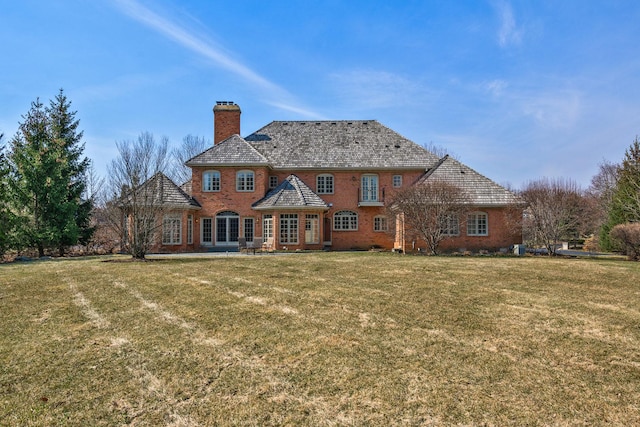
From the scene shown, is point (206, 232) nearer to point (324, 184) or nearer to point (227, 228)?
point (227, 228)

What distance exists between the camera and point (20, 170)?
2300 cm

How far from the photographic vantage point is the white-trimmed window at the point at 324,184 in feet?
93.4

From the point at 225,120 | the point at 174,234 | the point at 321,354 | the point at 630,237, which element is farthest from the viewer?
the point at 225,120

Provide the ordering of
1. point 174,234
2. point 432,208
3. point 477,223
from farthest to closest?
point 174,234 → point 477,223 → point 432,208

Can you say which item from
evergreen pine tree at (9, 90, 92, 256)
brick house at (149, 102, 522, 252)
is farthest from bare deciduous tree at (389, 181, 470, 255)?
evergreen pine tree at (9, 90, 92, 256)

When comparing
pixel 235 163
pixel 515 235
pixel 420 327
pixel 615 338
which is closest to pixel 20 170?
pixel 235 163

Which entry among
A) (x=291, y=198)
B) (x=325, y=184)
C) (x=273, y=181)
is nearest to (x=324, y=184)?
(x=325, y=184)

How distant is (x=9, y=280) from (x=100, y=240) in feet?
56.8

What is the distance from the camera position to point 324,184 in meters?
28.5

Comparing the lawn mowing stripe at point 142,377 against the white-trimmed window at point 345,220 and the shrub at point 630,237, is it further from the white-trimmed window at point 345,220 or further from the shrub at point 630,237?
the shrub at point 630,237

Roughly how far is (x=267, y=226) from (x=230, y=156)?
18.7 feet

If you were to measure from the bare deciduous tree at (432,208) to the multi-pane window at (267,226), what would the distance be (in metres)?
9.09

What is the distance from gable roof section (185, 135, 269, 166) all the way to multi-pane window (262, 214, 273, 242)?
380 cm

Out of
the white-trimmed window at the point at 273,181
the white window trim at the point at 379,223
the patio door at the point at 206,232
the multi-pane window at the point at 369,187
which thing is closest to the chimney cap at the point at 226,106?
the white-trimmed window at the point at 273,181
